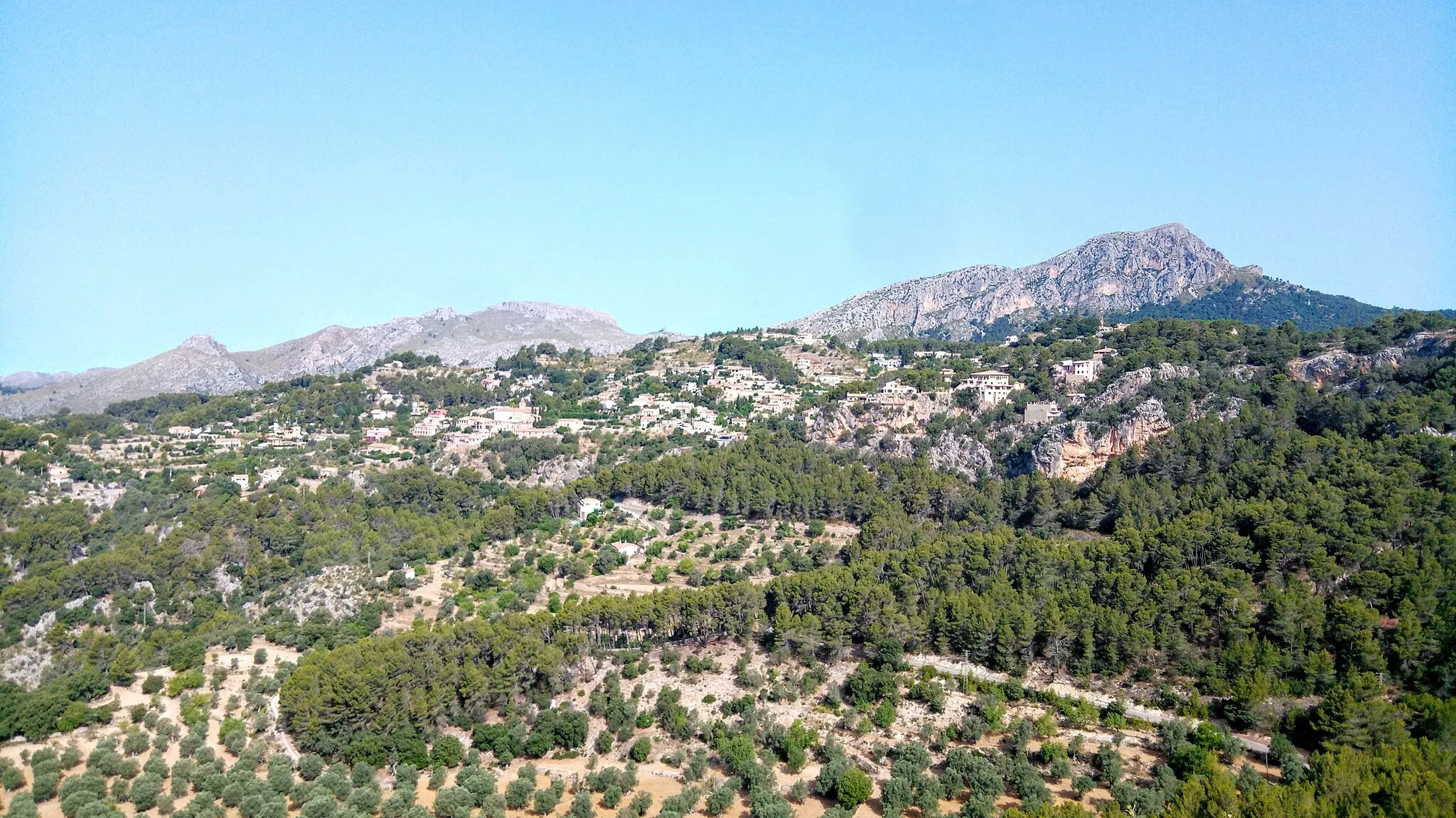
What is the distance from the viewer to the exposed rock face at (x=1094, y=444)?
53625 millimetres

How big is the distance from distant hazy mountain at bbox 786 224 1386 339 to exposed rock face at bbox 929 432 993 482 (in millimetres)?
81532

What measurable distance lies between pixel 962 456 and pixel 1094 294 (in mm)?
101935

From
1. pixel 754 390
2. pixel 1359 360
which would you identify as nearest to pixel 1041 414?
pixel 1359 360

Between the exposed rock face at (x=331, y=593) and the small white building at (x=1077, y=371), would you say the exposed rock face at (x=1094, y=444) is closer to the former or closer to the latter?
the small white building at (x=1077, y=371)

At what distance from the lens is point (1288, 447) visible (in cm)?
4544

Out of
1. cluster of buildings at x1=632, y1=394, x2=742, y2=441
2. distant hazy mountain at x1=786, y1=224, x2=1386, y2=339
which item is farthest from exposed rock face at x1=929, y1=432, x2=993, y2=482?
distant hazy mountain at x1=786, y1=224, x2=1386, y2=339

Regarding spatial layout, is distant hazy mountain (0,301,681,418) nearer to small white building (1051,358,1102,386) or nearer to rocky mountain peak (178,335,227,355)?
rocky mountain peak (178,335,227,355)

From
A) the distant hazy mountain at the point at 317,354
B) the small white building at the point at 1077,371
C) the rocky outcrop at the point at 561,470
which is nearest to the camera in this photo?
the rocky outcrop at the point at 561,470

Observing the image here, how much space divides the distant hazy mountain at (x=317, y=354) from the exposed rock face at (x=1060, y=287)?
49.4 m

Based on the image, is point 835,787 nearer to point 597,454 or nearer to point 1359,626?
point 1359,626

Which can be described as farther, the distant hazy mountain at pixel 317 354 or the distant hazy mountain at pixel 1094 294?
the distant hazy mountain at pixel 317 354

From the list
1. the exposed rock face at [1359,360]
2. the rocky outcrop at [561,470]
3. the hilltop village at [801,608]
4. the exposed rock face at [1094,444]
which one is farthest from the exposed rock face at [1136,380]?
the rocky outcrop at [561,470]

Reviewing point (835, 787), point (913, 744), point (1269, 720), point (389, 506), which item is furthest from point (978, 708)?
point (389, 506)

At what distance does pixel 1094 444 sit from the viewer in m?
54.3
